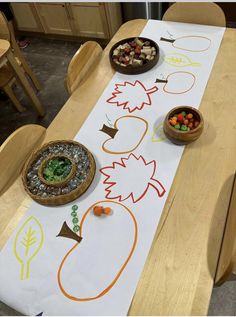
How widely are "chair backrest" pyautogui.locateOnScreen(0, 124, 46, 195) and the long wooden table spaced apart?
0.10ft

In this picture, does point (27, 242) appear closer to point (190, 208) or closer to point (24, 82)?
point (190, 208)

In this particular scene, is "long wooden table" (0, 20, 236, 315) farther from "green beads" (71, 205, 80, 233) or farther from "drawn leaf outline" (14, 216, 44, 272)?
"green beads" (71, 205, 80, 233)

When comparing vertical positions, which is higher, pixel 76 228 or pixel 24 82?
pixel 76 228

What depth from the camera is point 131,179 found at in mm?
848

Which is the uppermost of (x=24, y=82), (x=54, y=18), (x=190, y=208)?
(x=190, y=208)

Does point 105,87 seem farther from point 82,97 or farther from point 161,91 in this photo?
point 161,91

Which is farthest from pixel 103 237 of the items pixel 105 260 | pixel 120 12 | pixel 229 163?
pixel 120 12

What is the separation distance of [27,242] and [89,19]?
6.91 feet

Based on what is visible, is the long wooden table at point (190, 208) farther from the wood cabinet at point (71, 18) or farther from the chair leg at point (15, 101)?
the wood cabinet at point (71, 18)

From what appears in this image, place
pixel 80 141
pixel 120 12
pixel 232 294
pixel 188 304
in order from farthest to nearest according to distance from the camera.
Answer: pixel 120 12 < pixel 232 294 < pixel 80 141 < pixel 188 304

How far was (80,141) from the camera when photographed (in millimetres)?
963

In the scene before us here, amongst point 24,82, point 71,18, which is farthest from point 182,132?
point 71,18

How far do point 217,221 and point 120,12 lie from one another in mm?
2157

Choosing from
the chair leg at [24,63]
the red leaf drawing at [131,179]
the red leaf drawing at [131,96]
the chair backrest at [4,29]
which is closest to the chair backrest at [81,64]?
the red leaf drawing at [131,96]
